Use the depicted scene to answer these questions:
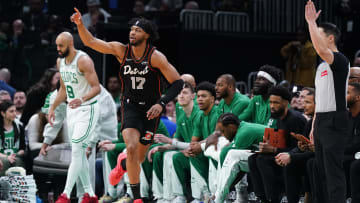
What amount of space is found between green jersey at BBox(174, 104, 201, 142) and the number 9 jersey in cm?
125

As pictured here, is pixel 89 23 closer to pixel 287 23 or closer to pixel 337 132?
pixel 287 23

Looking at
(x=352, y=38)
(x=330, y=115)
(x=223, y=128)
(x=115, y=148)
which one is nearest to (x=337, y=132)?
(x=330, y=115)

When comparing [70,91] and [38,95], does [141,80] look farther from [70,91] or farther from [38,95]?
[38,95]

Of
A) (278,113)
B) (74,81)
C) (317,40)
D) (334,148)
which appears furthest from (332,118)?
(74,81)

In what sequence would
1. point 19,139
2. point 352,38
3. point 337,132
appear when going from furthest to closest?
1. point 352,38
2. point 19,139
3. point 337,132

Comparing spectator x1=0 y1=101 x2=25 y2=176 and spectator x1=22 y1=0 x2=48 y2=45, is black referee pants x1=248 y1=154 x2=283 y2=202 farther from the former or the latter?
spectator x1=22 y1=0 x2=48 y2=45

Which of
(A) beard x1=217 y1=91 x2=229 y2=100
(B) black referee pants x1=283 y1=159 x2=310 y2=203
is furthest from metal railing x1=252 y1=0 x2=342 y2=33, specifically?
(B) black referee pants x1=283 y1=159 x2=310 y2=203

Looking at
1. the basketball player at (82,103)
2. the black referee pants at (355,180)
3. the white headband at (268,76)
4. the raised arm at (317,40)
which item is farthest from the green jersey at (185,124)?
the raised arm at (317,40)

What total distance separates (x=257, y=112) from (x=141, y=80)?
1.66m

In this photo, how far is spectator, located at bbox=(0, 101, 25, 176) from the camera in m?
9.57

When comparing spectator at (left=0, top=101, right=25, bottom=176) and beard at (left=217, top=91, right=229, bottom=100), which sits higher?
beard at (left=217, top=91, right=229, bottom=100)

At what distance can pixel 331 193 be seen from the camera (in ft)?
19.3

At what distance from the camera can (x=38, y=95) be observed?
34.7 feet

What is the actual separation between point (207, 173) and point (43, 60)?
554cm
